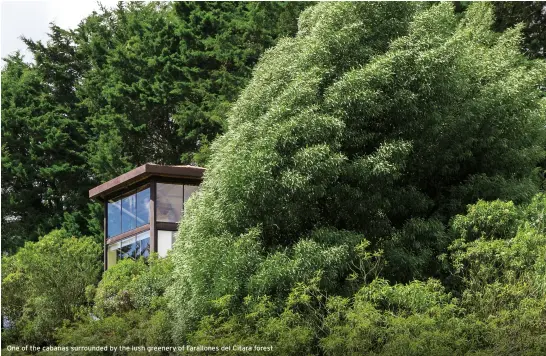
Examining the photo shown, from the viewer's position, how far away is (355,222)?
499 inches

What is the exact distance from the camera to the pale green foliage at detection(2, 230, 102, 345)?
15.5m

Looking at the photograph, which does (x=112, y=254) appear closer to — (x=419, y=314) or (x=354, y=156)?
(x=354, y=156)

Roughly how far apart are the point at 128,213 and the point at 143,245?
1.05 metres

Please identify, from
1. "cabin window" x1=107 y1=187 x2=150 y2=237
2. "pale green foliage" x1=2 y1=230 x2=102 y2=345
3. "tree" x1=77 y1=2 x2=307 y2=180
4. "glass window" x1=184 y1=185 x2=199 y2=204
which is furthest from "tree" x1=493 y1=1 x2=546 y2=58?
"pale green foliage" x1=2 y1=230 x2=102 y2=345

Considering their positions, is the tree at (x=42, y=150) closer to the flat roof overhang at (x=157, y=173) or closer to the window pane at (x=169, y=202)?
the flat roof overhang at (x=157, y=173)

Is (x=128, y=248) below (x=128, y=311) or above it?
above

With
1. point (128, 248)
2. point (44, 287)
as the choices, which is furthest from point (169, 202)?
point (44, 287)

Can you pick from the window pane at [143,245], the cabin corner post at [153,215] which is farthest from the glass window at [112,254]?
the cabin corner post at [153,215]

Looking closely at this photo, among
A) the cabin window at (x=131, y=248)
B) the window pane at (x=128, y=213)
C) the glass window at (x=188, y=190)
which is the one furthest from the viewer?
the window pane at (x=128, y=213)

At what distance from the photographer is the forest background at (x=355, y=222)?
37.1 ft

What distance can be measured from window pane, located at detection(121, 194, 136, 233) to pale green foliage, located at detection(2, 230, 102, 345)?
1.25 m

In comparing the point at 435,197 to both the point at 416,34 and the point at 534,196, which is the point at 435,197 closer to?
the point at 534,196

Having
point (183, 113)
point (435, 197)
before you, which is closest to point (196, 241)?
point (435, 197)

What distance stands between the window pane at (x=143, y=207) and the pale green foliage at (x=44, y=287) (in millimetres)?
1196
